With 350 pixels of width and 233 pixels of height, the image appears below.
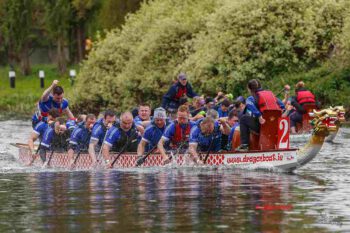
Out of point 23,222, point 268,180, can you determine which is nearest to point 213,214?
point 23,222

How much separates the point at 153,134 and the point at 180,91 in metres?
6.46

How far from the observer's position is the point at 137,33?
59031 millimetres

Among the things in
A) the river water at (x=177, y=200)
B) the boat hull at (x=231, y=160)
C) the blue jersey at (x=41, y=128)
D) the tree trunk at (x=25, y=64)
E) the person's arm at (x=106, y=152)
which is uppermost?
the tree trunk at (x=25, y=64)

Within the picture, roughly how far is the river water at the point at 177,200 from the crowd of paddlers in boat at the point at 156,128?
2.71 feet

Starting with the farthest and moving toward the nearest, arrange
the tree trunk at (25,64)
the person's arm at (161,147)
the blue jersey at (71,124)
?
1. the tree trunk at (25,64)
2. the blue jersey at (71,124)
3. the person's arm at (161,147)

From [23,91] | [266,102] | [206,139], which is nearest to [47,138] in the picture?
[206,139]

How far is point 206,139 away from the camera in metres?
27.7

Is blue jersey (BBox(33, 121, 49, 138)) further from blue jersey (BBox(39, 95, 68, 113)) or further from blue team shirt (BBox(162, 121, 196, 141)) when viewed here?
blue team shirt (BBox(162, 121, 196, 141))

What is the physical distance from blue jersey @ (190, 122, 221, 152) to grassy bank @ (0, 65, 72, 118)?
35.0m

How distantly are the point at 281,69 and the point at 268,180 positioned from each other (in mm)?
26626

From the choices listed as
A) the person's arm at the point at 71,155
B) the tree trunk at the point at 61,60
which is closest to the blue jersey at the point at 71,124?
the person's arm at the point at 71,155

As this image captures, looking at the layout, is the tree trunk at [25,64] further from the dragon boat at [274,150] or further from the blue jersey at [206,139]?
the dragon boat at [274,150]

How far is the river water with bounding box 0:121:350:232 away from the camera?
1781cm

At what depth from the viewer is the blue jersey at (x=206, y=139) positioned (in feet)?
90.1
